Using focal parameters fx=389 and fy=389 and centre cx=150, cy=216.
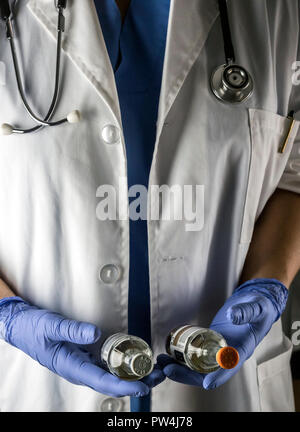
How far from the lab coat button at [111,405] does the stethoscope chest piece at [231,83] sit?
625mm

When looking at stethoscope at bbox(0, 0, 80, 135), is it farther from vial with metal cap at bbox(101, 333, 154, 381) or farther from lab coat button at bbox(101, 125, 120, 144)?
vial with metal cap at bbox(101, 333, 154, 381)

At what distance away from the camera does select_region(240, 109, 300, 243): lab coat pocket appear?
0.80 m

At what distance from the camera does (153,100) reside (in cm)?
79

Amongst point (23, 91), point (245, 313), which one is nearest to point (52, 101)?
point (23, 91)

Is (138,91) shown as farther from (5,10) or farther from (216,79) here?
(5,10)

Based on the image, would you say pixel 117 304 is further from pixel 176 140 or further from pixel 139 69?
pixel 139 69

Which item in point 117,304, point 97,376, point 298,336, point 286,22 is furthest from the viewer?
point 298,336

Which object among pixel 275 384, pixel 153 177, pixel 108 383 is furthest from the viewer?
pixel 275 384

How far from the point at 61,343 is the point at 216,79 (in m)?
0.58

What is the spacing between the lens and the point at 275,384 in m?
0.88

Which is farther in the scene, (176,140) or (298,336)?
(298,336)

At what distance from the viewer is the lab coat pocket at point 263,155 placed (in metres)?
0.80
